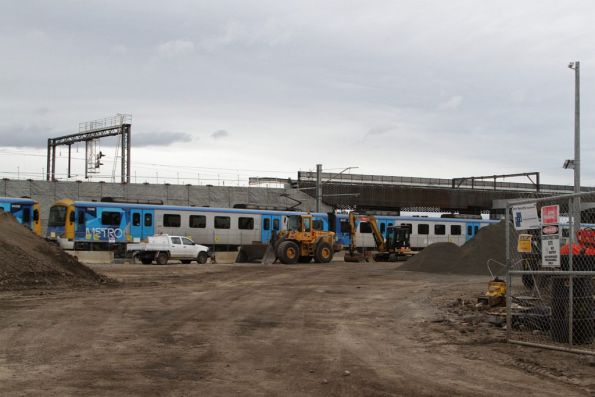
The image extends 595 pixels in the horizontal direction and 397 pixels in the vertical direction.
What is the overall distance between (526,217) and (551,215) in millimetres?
603

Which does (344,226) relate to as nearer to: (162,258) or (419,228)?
(419,228)

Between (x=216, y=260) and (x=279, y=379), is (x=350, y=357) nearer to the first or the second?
(x=279, y=379)

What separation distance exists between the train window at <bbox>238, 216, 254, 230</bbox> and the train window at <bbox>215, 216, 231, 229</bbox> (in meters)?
0.77

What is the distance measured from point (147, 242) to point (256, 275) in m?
9.62

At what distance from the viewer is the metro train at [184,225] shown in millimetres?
35438

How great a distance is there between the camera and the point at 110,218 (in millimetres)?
36031

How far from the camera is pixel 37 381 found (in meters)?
6.95

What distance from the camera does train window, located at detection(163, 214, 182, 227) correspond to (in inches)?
1511

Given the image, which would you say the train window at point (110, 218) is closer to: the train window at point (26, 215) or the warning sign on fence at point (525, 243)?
the train window at point (26, 215)

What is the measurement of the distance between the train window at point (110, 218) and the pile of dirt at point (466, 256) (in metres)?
16.4

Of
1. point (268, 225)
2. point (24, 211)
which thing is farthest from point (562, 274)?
point (268, 225)

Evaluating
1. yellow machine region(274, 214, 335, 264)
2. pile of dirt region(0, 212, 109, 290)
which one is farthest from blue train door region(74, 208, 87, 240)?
pile of dirt region(0, 212, 109, 290)

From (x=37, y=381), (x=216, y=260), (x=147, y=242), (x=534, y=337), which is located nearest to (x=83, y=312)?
(x=37, y=381)

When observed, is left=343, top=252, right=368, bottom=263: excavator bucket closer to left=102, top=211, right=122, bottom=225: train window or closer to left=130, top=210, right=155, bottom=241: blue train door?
left=130, top=210, right=155, bottom=241: blue train door
